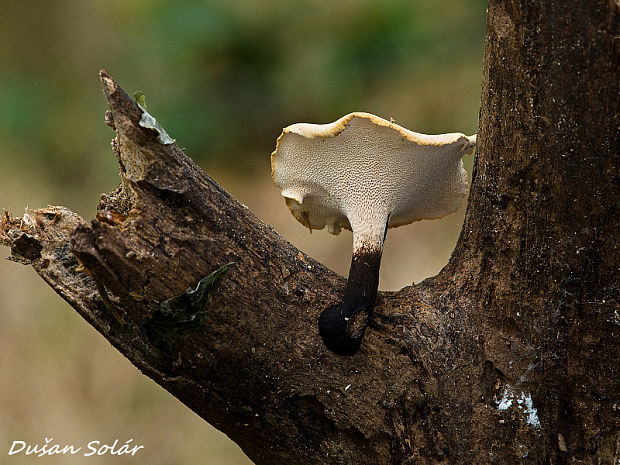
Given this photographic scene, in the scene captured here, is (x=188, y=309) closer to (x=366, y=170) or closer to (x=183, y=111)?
(x=366, y=170)

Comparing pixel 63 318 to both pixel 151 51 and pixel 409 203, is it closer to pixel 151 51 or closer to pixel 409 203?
pixel 151 51

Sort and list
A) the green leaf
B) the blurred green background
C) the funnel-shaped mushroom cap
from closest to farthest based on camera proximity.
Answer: the green leaf < the funnel-shaped mushroom cap < the blurred green background

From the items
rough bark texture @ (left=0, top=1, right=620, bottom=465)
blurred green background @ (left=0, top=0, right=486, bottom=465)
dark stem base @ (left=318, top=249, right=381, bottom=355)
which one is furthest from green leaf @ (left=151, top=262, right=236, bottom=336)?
blurred green background @ (left=0, top=0, right=486, bottom=465)

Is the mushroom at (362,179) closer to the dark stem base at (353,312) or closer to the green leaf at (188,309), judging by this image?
the dark stem base at (353,312)

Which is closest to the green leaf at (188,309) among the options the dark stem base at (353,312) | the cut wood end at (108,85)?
the dark stem base at (353,312)

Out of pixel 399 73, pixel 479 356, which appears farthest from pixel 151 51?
pixel 479 356

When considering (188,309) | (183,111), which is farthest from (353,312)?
(183,111)

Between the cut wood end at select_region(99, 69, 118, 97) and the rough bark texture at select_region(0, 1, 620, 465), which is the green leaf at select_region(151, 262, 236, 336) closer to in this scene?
the rough bark texture at select_region(0, 1, 620, 465)
